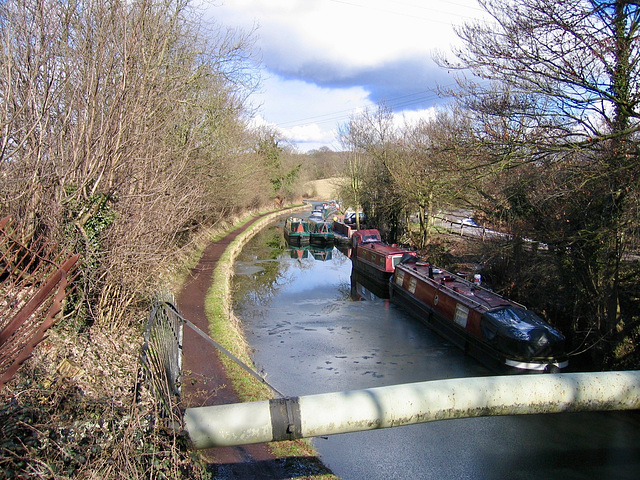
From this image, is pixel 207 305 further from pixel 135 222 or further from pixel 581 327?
pixel 581 327

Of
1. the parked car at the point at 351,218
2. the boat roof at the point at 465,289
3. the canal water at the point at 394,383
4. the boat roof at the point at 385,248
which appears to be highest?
the parked car at the point at 351,218

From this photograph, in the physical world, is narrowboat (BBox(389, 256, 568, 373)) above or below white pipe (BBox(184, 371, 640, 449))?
below

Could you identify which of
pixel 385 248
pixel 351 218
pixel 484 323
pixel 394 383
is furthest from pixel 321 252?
pixel 394 383

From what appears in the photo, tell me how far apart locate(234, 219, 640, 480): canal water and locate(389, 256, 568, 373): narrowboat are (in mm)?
409

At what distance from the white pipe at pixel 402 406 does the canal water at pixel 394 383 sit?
4.38 meters

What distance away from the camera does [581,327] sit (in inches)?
429

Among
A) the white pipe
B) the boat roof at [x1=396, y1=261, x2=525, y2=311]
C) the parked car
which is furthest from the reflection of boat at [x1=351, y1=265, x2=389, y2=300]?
the white pipe

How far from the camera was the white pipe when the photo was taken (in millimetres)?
2596

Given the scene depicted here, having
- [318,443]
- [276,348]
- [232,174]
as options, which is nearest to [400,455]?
[318,443]

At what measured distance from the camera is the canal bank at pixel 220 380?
16.6 feet

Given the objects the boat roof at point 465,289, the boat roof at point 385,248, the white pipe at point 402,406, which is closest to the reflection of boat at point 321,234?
the boat roof at point 385,248

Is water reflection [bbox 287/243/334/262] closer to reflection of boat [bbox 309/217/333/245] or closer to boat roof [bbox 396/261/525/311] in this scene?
reflection of boat [bbox 309/217/333/245]

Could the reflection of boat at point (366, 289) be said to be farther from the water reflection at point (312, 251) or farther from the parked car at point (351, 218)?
the parked car at point (351, 218)

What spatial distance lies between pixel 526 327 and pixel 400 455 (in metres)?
4.10
